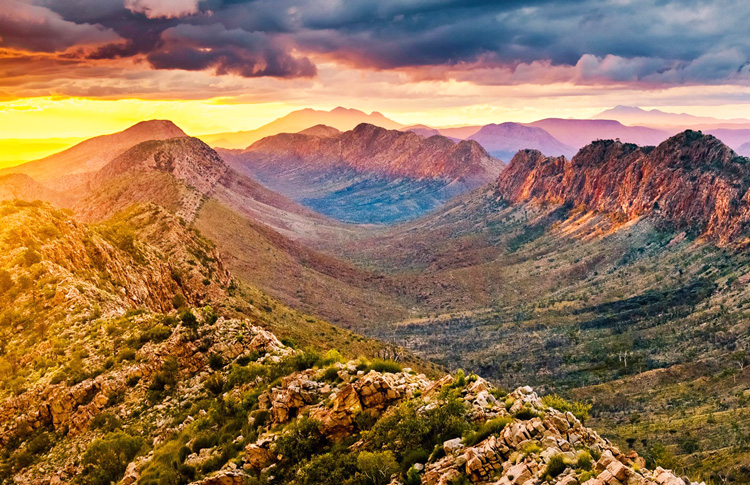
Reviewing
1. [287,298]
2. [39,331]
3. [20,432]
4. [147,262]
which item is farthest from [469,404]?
[287,298]

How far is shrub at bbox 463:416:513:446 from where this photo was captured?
2205 cm

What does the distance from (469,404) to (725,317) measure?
139 metres

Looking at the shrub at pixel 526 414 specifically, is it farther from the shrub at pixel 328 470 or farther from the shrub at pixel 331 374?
the shrub at pixel 331 374

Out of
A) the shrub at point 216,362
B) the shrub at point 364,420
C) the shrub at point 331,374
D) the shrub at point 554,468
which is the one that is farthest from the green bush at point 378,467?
the shrub at point 216,362

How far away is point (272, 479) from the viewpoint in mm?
25156

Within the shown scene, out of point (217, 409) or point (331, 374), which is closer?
point (331, 374)

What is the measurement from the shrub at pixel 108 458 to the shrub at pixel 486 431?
19614 mm

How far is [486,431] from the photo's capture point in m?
22.2

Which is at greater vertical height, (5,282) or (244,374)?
(5,282)

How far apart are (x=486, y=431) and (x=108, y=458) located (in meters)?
21.1

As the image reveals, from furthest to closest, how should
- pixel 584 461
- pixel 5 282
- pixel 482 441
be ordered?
1. pixel 5 282
2. pixel 482 441
3. pixel 584 461

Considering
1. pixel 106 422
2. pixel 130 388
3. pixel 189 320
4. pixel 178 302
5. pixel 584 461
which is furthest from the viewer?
pixel 178 302

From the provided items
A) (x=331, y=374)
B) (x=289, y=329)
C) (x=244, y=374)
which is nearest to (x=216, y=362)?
(x=244, y=374)

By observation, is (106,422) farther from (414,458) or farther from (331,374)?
(414,458)
